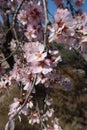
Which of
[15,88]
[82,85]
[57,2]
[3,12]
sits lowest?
[82,85]

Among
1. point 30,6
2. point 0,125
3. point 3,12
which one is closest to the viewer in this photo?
point 30,6

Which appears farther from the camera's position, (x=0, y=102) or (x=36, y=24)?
(x=0, y=102)

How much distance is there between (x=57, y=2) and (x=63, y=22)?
226 centimetres

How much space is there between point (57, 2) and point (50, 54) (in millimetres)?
2355

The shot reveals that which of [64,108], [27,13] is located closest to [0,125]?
[64,108]

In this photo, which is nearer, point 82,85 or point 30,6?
point 30,6

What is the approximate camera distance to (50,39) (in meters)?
1.90

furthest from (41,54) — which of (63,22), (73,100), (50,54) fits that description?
(73,100)

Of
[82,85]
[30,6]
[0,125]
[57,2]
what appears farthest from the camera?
[82,85]

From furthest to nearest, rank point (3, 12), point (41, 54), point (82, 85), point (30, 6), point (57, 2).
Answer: point (82, 85) < point (3, 12) < point (57, 2) < point (30, 6) < point (41, 54)

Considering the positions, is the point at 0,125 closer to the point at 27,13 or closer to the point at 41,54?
the point at 27,13

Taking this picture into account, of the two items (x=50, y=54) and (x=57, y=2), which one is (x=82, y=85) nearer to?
(x=57, y=2)

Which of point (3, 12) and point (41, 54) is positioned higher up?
point (41, 54)

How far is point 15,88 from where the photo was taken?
790 centimetres
